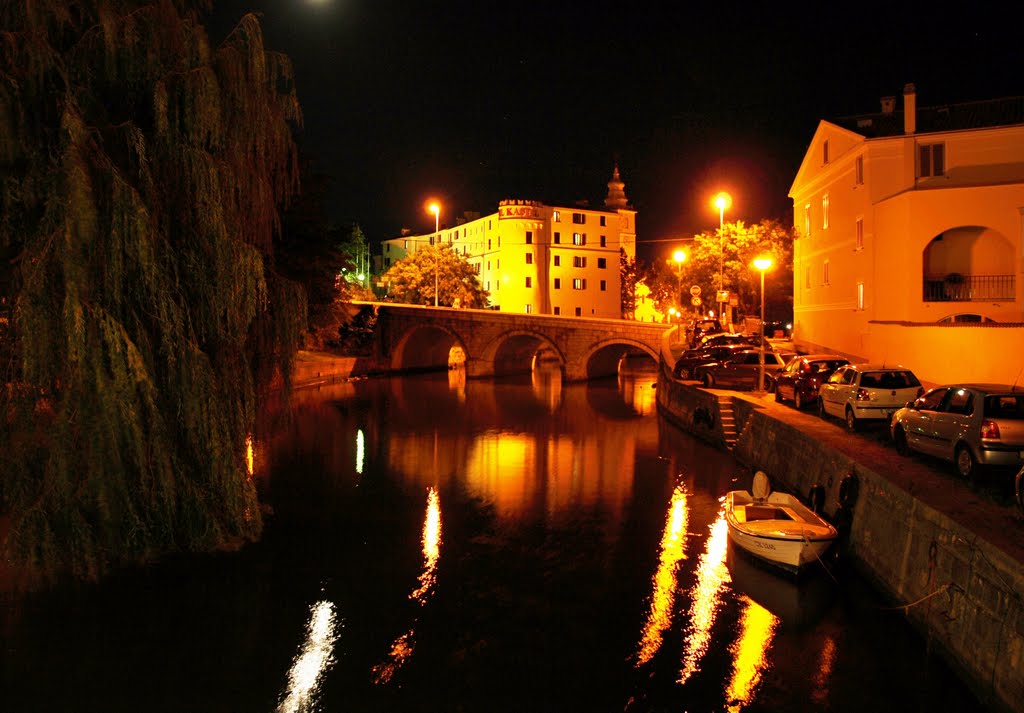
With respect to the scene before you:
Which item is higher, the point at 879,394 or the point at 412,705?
the point at 879,394

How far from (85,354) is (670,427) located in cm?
2832

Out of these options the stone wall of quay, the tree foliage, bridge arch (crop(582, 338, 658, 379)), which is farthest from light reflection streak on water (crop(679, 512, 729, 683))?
the tree foliage

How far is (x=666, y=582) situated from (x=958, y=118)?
2620 cm

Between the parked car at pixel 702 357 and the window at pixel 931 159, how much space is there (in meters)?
9.50

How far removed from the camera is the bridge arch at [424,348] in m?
66.9

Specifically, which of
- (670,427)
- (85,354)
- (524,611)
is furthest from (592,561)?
(670,427)

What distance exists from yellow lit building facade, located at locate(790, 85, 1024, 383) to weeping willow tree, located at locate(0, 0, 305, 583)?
19.8 meters

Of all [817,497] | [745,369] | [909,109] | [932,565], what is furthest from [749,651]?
[909,109]

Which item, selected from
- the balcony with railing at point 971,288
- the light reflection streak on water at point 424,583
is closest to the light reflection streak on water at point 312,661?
the light reflection streak on water at point 424,583

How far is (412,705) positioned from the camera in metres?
11.0

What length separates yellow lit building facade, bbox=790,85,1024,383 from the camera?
27.7 metres

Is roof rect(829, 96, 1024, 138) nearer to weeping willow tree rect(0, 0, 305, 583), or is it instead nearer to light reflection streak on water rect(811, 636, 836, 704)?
light reflection streak on water rect(811, 636, 836, 704)

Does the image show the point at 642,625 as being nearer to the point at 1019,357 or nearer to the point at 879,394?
the point at 879,394

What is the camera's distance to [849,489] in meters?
15.8
